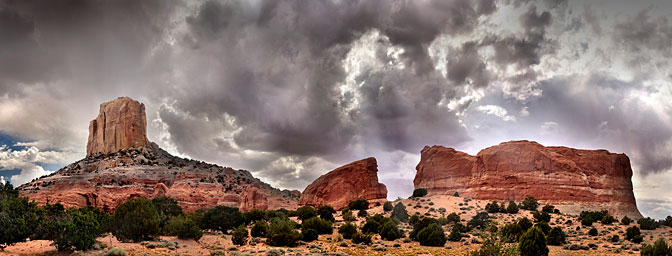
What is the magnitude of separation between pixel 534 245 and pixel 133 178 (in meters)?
87.7

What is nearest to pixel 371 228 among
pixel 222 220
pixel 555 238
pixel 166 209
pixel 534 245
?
pixel 222 220

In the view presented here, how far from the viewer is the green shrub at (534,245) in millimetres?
24234

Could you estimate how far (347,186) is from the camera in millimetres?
70500

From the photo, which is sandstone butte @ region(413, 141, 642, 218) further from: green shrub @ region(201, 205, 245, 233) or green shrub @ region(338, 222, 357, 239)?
green shrub @ region(201, 205, 245, 233)

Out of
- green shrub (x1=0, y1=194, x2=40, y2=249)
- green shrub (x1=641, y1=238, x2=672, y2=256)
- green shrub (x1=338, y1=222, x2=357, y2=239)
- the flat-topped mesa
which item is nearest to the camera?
green shrub (x1=0, y1=194, x2=40, y2=249)

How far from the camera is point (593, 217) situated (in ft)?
160

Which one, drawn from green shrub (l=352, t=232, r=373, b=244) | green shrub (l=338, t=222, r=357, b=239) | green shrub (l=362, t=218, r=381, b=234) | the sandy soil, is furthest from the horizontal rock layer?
green shrub (l=352, t=232, r=373, b=244)

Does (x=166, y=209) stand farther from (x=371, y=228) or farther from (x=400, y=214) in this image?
(x=400, y=214)

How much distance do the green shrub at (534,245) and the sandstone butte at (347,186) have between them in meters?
44.3

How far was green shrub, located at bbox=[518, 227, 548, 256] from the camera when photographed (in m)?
24.2

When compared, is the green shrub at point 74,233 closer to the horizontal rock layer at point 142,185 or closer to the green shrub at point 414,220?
the green shrub at point 414,220

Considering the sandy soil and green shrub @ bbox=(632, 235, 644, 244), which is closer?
the sandy soil

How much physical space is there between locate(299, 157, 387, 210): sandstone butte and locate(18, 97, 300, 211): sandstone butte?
1593 cm

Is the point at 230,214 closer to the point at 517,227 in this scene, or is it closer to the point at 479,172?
the point at 517,227
